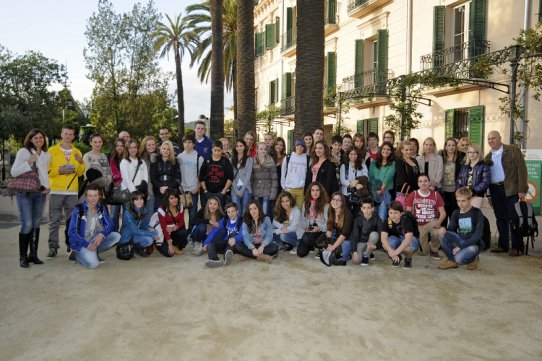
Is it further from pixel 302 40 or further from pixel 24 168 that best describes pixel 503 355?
pixel 302 40

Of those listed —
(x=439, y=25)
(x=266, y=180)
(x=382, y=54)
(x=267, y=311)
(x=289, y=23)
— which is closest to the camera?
(x=267, y=311)

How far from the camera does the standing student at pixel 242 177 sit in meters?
8.34

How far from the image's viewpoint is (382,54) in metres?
19.0

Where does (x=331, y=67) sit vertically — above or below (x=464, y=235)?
above

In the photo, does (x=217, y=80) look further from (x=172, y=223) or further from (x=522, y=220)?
(x=522, y=220)

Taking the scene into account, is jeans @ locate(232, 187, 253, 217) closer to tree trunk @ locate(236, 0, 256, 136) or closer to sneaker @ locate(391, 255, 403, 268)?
sneaker @ locate(391, 255, 403, 268)

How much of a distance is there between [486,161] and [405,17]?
39.0ft

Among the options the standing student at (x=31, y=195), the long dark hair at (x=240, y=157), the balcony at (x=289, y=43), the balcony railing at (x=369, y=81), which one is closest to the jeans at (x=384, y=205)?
the long dark hair at (x=240, y=157)

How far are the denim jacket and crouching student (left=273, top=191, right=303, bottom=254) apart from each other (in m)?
0.34

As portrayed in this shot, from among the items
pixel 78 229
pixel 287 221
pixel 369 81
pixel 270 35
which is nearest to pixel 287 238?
pixel 287 221

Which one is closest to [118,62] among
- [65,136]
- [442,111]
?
[442,111]

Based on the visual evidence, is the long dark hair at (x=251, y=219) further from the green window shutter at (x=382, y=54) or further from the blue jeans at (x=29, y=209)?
the green window shutter at (x=382, y=54)

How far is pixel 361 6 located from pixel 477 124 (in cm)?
763

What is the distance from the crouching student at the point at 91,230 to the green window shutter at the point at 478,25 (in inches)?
474
